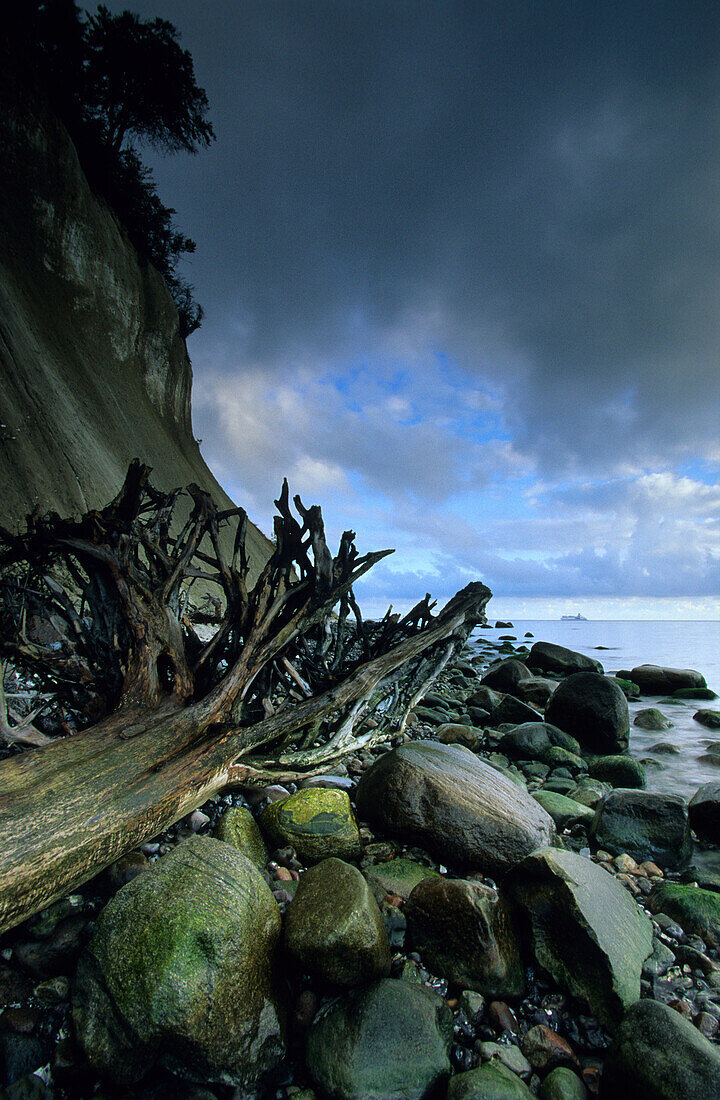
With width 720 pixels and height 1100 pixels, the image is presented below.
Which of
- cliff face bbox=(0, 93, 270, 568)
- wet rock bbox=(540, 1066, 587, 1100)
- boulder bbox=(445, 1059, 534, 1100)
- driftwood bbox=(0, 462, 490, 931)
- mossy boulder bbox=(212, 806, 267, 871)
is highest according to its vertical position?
cliff face bbox=(0, 93, 270, 568)

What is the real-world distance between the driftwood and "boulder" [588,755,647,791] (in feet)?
9.42

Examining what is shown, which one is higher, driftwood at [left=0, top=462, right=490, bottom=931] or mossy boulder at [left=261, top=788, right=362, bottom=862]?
driftwood at [left=0, top=462, right=490, bottom=931]

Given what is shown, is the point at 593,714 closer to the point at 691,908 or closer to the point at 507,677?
the point at 507,677

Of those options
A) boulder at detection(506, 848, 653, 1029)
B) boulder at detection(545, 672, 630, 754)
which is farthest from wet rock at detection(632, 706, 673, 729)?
boulder at detection(506, 848, 653, 1029)

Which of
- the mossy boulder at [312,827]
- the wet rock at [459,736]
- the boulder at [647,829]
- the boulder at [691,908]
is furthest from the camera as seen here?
the wet rock at [459,736]

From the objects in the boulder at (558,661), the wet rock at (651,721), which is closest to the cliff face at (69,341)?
the wet rock at (651,721)

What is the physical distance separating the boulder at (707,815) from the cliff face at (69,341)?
44.9ft

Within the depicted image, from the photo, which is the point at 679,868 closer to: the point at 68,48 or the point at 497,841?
the point at 497,841

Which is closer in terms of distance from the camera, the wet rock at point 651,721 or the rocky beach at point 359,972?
the rocky beach at point 359,972

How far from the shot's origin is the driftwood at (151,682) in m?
2.37

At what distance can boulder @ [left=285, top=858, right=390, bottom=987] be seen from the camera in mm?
2158

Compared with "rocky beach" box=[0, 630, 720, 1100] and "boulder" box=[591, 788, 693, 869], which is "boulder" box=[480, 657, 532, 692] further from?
"rocky beach" box=[0, 630, 720, 1100]

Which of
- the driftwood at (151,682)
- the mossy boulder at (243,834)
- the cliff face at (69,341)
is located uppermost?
the cliff face at (69,341)

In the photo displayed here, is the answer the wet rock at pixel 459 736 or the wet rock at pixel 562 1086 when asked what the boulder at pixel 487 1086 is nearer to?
the wet rock at pixel 562 1086
